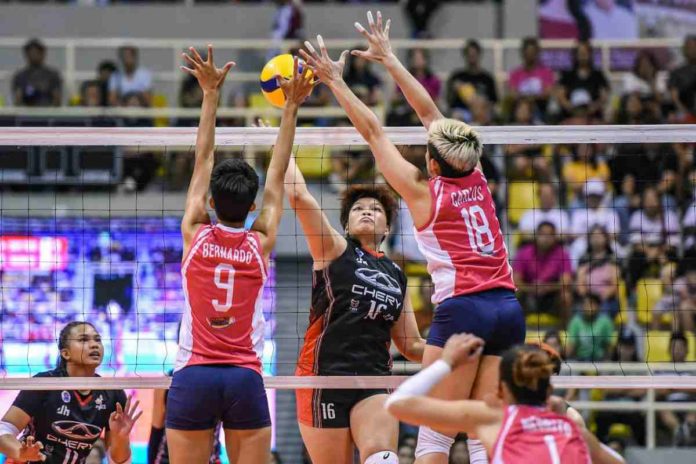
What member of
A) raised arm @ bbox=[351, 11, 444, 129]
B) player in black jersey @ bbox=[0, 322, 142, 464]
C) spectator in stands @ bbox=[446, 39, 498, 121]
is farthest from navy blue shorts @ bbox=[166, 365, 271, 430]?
spectator in stands @ bbox=[446, 39, 498, 121]

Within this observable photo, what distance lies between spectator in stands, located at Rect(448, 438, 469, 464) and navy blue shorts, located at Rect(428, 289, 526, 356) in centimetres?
569

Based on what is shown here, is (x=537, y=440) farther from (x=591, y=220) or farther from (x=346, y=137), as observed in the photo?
(x=591, y=220)

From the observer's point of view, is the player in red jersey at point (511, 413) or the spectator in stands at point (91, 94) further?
the spectator in stands at point (91, 94)

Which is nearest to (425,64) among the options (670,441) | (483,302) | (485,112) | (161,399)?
(485,112)

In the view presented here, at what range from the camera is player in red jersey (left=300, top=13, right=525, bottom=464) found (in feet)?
24.4

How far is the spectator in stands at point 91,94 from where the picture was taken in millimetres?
18812

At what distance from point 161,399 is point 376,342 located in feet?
7.62

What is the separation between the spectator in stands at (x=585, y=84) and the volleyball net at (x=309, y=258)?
114cm

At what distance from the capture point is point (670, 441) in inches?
575

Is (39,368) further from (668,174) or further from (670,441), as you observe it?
(668,174)

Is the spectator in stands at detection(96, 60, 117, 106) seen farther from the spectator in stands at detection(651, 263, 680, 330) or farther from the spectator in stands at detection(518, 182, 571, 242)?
the spectator in stands at detection(651, 263, 680, 330)

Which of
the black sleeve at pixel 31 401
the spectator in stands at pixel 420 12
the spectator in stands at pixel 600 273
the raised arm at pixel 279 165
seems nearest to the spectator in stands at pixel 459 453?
the spectator in stands at pixel 600 273

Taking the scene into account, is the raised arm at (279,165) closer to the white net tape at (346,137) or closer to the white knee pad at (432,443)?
the white net tape at (346,137)

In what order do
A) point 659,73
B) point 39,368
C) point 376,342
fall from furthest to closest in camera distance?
point 659,73
point 39,368
point 376,342
